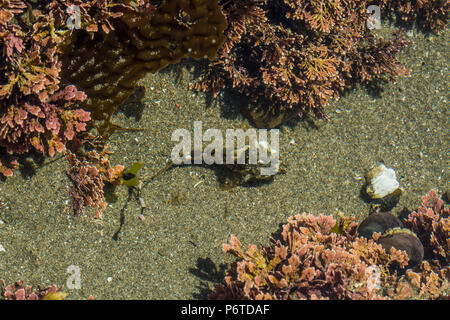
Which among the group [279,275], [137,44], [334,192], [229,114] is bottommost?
[279,275]

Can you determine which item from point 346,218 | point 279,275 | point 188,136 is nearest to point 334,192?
point 346,218

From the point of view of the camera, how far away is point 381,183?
5168 millimetres

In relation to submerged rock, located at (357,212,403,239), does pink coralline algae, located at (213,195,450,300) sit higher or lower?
lower

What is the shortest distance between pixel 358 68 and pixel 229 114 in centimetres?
192

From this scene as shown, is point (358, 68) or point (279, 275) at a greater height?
point (358, 68)

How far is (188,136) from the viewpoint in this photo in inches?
186
